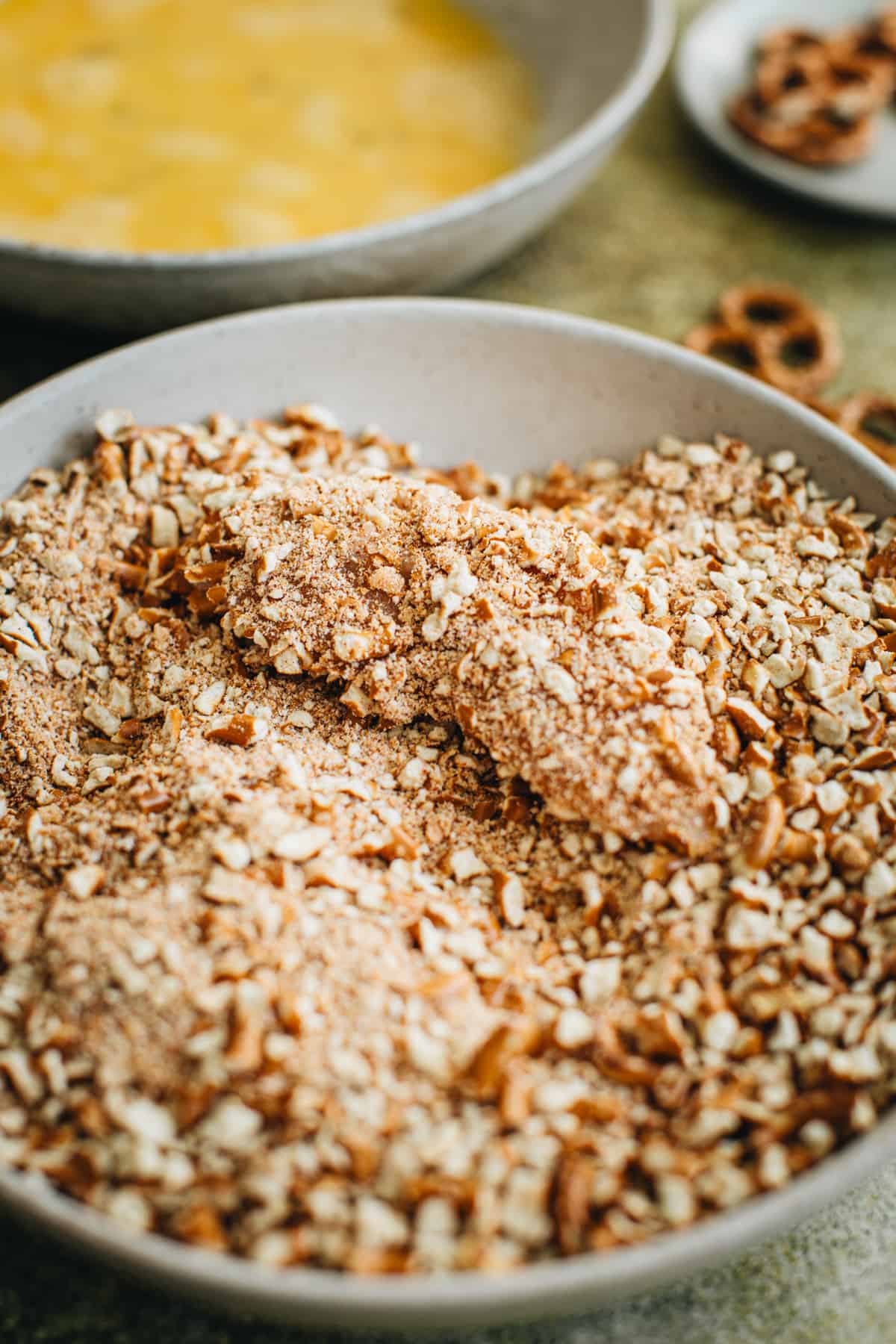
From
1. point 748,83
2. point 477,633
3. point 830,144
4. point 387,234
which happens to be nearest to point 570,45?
point 748,83

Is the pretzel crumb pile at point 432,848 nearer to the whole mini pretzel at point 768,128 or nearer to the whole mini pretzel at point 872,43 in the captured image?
the whole mini pretzel at point 768,128

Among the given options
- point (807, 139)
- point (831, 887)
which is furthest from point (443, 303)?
point (807, 139)

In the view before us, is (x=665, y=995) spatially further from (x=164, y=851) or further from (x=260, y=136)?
(x=260, y=136)

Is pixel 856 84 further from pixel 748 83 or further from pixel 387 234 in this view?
pixel 387 234

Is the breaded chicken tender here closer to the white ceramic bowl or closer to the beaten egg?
the white ceramic bowl

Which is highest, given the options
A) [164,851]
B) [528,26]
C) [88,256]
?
[528,26]

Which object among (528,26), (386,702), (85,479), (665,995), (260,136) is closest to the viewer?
(665,995)

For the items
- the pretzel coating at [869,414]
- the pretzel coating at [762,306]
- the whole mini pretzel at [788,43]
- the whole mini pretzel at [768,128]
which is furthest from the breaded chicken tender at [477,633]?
→ the whole mini pretzel at [788,43]
